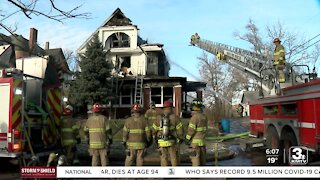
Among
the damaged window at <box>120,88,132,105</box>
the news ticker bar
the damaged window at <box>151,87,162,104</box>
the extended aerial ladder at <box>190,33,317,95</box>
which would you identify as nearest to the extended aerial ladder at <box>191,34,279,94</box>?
the extended aerial ladder at <box>190,33,317,95</box>

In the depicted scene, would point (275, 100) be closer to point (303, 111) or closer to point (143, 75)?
point (303, 111)

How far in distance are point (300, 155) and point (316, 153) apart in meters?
0.39

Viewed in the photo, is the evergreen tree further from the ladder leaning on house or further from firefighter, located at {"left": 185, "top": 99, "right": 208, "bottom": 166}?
firefighter, located at {"left": 185, "top": 99, "right": 208, "bottom": 166}

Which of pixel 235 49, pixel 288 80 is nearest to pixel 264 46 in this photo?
pixel 235 49

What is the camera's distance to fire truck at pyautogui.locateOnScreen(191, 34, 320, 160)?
708cm

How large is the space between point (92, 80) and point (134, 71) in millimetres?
5331

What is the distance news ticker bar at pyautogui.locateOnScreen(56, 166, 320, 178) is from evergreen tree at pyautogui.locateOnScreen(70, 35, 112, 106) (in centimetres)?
1829

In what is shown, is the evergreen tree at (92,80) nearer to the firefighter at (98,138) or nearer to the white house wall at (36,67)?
the white house wall at (36,67)

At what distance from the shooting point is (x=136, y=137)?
7750 millimetres

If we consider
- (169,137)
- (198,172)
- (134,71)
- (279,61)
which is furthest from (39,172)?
(134,71)

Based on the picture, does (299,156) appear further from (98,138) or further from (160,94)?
(160,94)

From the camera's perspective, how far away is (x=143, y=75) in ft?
89.5

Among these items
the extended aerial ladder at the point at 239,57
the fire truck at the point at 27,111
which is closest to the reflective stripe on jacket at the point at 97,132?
the fire truck at the point at 27,111

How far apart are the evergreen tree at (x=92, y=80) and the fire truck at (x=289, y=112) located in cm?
1385
